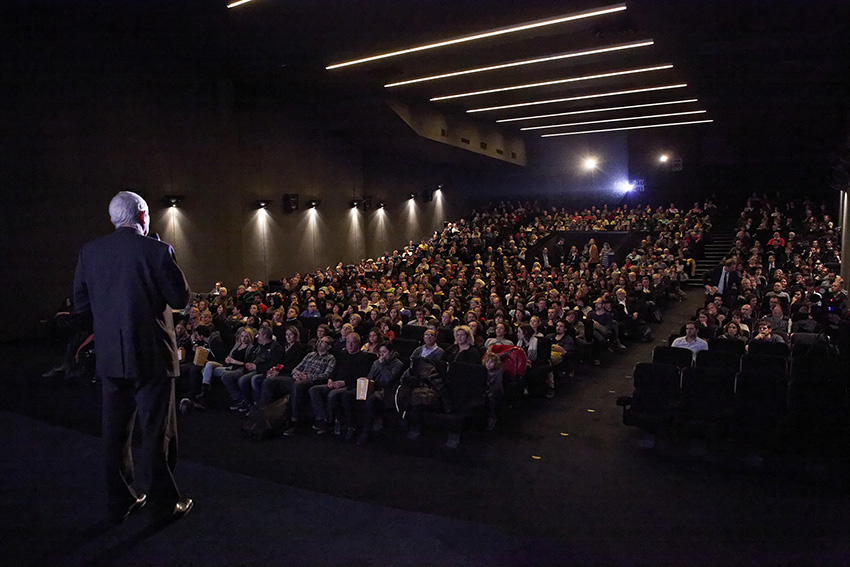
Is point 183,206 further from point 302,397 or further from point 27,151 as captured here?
point 302,397

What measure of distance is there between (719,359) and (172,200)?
11658mm

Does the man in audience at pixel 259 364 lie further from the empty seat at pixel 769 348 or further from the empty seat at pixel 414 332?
the empty seat at pixel 769 348

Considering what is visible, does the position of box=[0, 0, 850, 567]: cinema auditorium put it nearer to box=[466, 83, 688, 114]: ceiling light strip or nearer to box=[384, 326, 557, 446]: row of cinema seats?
box=[384, 326, 557, 446]: row of cinema seats

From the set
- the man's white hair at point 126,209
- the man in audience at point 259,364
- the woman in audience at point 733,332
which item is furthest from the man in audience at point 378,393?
the woman in audience at point 733,332

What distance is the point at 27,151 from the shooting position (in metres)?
11.8

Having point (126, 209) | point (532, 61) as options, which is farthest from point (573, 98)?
point (126, 209)

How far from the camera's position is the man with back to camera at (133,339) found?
100 inches

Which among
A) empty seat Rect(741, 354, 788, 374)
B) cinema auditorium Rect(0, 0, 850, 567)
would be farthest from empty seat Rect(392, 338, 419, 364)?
empty seat Rect(741, 354, 788, 374)

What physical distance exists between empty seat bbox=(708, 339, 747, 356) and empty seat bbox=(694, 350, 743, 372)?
0.58 meters

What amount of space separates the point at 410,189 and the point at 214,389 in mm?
15740

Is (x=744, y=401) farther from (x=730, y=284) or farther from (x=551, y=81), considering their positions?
(x=551, y=81)

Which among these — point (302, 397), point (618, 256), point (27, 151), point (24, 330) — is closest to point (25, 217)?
point (27, 151)

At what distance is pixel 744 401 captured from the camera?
5207 millimetres

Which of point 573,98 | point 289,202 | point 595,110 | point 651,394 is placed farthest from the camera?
point 595,110
